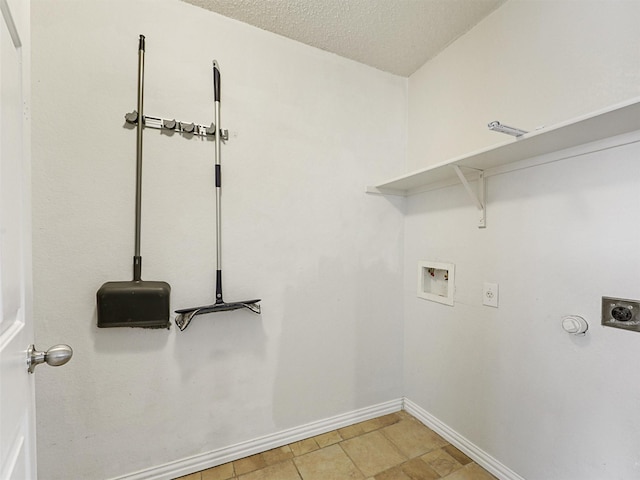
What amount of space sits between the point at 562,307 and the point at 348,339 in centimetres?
114

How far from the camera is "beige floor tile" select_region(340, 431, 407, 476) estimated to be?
1514 millimetres

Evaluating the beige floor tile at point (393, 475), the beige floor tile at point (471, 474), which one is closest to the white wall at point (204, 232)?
the beige floor tile at point (393, 475)

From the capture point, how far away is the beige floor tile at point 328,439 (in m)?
1.70

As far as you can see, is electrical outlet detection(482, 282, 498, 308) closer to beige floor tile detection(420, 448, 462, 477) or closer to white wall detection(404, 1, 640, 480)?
white wall detection(404, 1, 640, 480)

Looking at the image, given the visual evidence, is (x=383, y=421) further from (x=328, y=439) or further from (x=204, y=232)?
(x=204, y=232)

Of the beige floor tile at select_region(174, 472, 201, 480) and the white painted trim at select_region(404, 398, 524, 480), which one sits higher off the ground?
the white painted trim at select_region(404, 398, 524, 480)

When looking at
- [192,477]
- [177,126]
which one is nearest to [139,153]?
[177,126]

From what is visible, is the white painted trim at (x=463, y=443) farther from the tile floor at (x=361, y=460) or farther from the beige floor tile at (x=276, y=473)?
the beige floor tile at (x=276, y=473)

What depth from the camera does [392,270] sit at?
2.04 m

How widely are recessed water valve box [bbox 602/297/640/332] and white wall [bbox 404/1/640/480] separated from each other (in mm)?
29

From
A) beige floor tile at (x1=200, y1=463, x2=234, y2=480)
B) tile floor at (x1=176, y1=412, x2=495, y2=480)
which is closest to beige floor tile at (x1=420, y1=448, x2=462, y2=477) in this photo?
tile floor at (x1=176, y1=412, x2=495, y2=480)

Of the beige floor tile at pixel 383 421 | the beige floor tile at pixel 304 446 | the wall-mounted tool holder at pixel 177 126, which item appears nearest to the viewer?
the wall-mounted tool holder at pixel 177 126

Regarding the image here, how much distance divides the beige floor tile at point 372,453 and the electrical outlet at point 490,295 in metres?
0.98

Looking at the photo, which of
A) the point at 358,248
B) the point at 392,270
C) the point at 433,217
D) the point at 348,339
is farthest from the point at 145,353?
the point at 433,217
